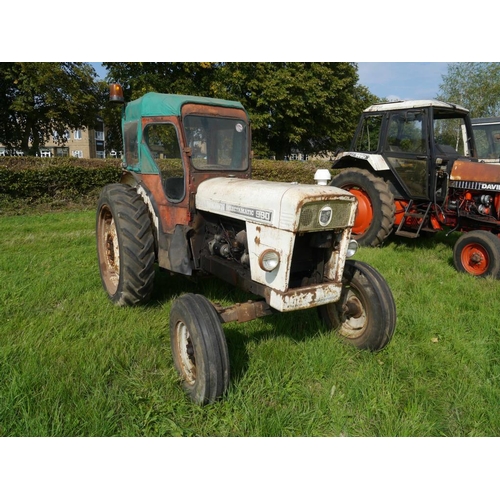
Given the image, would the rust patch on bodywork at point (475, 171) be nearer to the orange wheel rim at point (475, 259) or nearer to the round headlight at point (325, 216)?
the orange wheel rim at point (475, 259)

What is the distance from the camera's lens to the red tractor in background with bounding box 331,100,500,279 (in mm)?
5684

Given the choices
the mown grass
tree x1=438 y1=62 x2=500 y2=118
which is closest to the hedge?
the mown grass

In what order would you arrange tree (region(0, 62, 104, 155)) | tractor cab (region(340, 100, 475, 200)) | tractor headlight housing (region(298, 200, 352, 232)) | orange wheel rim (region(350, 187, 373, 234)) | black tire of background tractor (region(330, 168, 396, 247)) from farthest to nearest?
tree (region(0, 62, 104, 155)), orange wheel rim (region(350, 187, 373, 234)), black tire of background tractor (region(330, 168, 396, 247)), tractor cab (region(340, 100, 475, 200)), tractor headlight housing (region(298, 200, 352, 232))

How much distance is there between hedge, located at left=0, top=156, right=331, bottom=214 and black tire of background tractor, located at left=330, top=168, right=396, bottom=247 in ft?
25.0

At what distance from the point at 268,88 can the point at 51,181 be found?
11.0 metres

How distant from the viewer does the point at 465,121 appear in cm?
655

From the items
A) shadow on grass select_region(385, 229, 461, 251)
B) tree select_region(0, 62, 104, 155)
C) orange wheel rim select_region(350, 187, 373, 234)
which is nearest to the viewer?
orange wheel rim select_region(350, 187, 373, 234)

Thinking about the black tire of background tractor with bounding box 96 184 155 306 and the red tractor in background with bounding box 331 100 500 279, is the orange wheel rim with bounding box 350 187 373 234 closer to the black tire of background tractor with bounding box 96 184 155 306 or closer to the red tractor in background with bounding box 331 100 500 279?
the red tractor in background with bounding box 331 100 500 279

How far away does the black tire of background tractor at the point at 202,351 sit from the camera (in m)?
2.39

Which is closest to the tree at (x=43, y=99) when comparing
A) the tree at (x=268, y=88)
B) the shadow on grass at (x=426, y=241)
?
Result: the tree at (x=268, y=88)

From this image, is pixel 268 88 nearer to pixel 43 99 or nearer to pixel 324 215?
pixel 43 99

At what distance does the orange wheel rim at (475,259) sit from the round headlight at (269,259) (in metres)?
3.74

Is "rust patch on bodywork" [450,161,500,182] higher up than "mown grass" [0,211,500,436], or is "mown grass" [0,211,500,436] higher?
"rust patch on bodywork" [450,161,500,182]

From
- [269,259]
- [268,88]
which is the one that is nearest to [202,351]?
[269,259]
